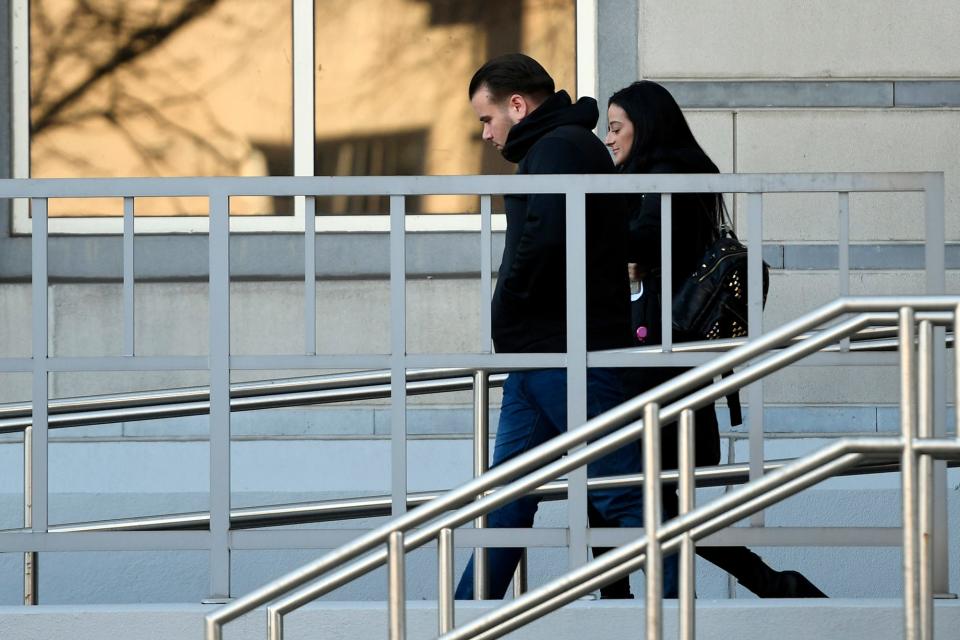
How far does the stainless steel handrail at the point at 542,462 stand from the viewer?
2.50 m

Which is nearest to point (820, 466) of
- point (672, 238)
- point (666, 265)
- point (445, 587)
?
point (445, 587)

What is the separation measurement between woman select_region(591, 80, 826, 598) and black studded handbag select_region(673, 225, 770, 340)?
0.15ft

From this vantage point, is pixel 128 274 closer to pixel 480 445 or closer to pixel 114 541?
pixel 114 541

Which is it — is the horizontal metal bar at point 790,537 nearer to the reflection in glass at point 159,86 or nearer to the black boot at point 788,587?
the black boot at point 788,587

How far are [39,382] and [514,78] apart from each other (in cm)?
153

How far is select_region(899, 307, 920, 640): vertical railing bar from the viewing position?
253 centimetres

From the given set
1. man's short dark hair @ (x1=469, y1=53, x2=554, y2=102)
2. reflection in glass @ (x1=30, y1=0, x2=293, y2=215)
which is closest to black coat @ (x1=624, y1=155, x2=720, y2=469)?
man's short dark hair @ (x1=469, y1=53, x2=554, y2=102)

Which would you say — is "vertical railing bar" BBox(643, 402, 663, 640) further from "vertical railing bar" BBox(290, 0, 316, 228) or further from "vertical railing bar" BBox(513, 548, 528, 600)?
"vertical railing bar" BBox(290, 0, 316, 228)

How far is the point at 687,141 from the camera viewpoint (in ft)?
13.8

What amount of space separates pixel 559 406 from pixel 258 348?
3.03 m

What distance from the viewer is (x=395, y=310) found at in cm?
350

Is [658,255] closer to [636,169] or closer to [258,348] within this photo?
[636,169]

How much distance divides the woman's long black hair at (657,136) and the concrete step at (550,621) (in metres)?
1.30

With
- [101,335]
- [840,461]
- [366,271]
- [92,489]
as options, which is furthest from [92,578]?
[840,461]
